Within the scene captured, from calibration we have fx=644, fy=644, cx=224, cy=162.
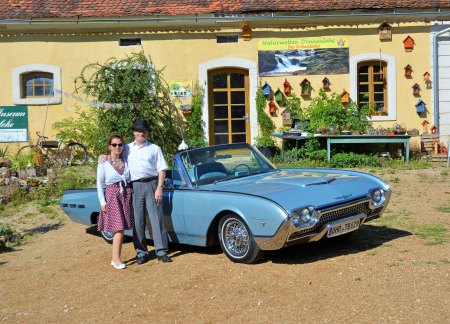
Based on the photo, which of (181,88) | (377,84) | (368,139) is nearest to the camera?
(368,139)

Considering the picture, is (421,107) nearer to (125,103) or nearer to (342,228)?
(125,103)

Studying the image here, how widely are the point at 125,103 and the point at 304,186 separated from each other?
8.46 metres

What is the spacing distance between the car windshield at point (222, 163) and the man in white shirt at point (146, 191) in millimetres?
380

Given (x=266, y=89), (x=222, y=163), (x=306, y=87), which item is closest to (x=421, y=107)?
(x=306, y=87)

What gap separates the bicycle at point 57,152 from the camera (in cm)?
1500

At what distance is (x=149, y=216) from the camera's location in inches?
275

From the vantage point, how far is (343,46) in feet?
49.8

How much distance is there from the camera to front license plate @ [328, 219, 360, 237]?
627cm

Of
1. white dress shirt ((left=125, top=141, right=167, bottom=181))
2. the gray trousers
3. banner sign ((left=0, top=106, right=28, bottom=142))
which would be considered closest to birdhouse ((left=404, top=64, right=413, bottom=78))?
banner sign ((left=0, top=106, right=28, bottom=142))

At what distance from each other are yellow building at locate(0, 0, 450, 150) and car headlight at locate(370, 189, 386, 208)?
861cm

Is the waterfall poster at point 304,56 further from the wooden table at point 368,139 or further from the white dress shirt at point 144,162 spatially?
the white dress shirt at point 144,162

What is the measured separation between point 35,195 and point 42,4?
242 inches

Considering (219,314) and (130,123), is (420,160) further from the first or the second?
(219,314)

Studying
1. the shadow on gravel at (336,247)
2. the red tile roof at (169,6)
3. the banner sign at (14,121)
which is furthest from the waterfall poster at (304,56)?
the shadow on gravel at (336,247)
